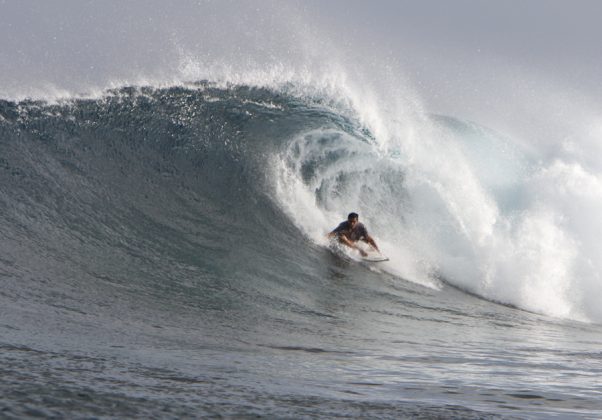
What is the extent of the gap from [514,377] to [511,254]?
786cm

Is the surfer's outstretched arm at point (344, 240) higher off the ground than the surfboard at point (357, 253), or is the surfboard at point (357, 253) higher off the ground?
the surfer's outstretched arm at point (344, 240)

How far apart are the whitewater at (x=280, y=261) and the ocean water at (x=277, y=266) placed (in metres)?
0.03

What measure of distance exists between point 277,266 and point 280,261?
1.12 feet

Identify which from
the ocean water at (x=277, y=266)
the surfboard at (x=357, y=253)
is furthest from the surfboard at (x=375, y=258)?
the ocean water at (x=277, y=266)

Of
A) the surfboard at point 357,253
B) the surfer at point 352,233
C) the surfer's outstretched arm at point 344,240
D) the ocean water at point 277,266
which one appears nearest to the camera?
the ocean water at point 277,266

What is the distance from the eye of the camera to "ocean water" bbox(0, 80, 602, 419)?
3590 mm

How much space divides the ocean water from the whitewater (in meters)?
0.03

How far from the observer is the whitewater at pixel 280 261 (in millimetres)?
3615

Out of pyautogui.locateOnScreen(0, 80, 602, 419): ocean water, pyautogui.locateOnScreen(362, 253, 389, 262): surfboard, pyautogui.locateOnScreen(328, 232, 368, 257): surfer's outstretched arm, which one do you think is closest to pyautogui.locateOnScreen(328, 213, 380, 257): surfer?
pyautogui.locateOnScreen(328, 232, 368, 257): surfer's outstretched arm

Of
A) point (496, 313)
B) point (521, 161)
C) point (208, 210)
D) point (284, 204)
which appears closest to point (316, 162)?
point (284, 204)

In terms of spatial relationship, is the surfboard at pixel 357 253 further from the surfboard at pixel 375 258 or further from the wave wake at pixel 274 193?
the wave wake at pixel 274 193

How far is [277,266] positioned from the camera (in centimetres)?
963

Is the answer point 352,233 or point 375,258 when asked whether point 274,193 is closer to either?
point 352,233

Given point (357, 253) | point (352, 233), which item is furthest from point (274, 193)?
point (357, 253)
